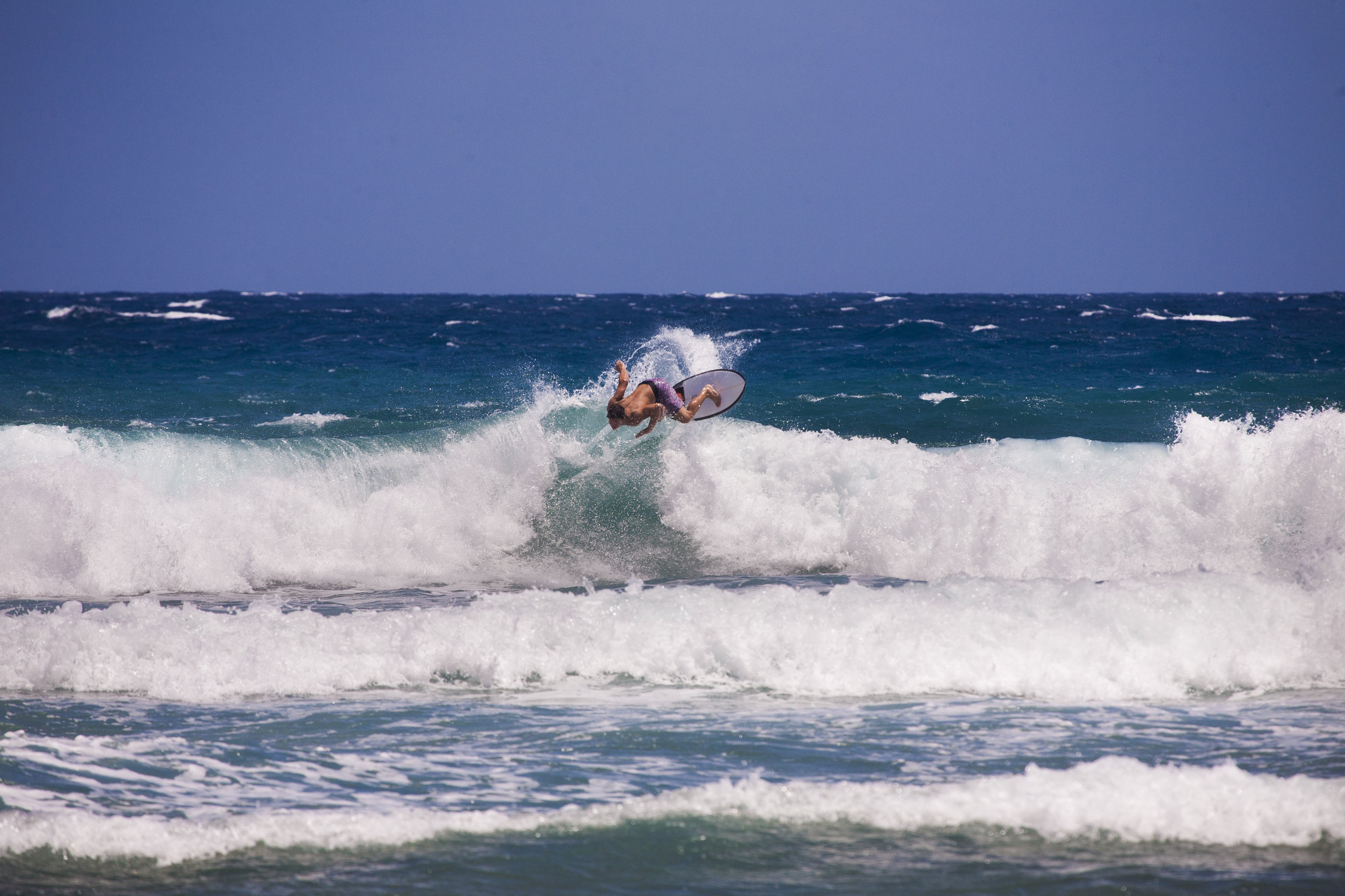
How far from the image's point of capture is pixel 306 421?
1638cm

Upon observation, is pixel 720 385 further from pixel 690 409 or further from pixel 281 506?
pixel 281 506

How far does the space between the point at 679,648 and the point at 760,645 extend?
61 cm

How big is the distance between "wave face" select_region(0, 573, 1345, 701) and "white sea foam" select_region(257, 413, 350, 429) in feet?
26.8

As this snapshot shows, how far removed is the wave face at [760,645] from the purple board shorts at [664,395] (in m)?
2.13

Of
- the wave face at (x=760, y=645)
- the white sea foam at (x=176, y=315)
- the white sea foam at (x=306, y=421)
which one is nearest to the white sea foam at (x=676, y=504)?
the white sea foam at (x=306, y=421)

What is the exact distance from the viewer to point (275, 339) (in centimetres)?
3075

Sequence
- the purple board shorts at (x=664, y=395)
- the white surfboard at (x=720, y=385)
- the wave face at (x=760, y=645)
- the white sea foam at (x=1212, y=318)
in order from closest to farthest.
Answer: the wave face at (x=760, y=645), the purple board shorts at (x=664, y=395), the white surfboard at (x=720, y=385), the white sea foam at (x=1212, y=318)

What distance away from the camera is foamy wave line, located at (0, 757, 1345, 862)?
15.3ft

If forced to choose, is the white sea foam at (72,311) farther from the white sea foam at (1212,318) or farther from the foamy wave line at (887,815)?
the white sea foam at (1212,318)

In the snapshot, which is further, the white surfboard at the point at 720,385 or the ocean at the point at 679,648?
the white surfboard at the point at 720,385

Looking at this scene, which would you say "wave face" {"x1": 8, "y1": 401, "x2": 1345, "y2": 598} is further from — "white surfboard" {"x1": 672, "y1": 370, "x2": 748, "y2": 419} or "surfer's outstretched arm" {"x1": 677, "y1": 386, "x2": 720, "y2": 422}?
"surfer's outstretched arm" {"x1": 677, "y1": 386, "x2": 720, "y2": 422}

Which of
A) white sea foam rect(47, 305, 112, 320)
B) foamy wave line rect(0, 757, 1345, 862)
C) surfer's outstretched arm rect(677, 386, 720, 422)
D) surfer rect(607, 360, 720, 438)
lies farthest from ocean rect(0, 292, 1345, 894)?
white sea foam rect(47, 305, 112, 320)

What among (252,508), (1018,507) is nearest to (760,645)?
(1018,507)

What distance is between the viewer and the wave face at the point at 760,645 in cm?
710
